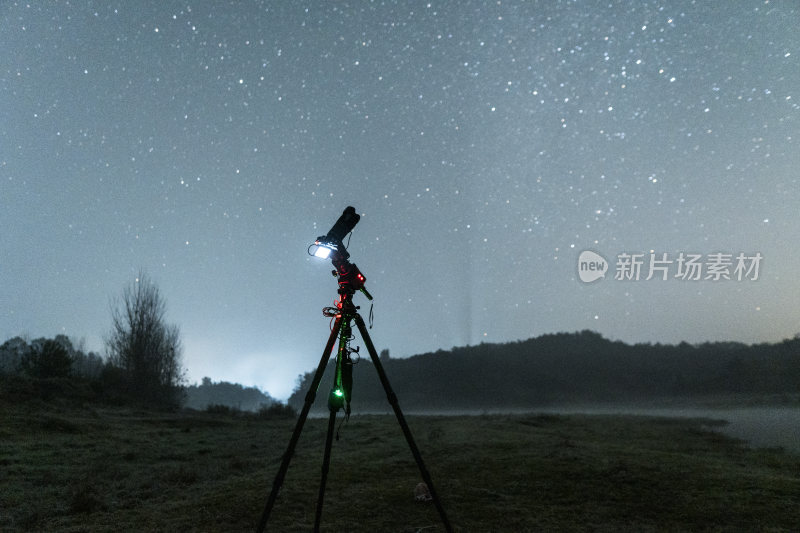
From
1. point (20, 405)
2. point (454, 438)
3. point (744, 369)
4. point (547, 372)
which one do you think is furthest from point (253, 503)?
point (547, 372)

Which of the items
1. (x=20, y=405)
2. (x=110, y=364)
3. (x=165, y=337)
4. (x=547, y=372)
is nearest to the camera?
(x=20, y=405)

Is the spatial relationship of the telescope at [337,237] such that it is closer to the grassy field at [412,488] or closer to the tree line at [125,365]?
the grassy field at [412,488]

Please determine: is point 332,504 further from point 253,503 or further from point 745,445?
point 745,445

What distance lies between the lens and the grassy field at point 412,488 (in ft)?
18.3

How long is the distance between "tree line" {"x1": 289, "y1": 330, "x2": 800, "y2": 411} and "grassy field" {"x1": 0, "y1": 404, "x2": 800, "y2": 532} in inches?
1143

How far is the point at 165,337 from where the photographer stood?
41250mm

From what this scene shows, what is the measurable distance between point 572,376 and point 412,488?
71.2m

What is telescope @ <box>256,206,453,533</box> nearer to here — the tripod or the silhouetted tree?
the tripod

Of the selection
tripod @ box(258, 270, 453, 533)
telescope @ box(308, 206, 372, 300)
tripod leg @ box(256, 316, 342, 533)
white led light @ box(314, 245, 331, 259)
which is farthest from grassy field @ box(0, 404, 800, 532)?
white led light @ box(314, 245, 331, 259)

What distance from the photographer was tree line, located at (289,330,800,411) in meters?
50.0

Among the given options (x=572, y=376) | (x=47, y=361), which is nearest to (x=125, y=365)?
(x=47, y=361)

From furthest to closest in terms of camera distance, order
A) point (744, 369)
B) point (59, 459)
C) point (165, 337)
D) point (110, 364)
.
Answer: point (744, 369), point (165, 337), point (110, 364), point (59, 459)

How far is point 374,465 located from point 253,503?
10.8ft

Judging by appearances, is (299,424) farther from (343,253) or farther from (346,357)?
(343,253)
